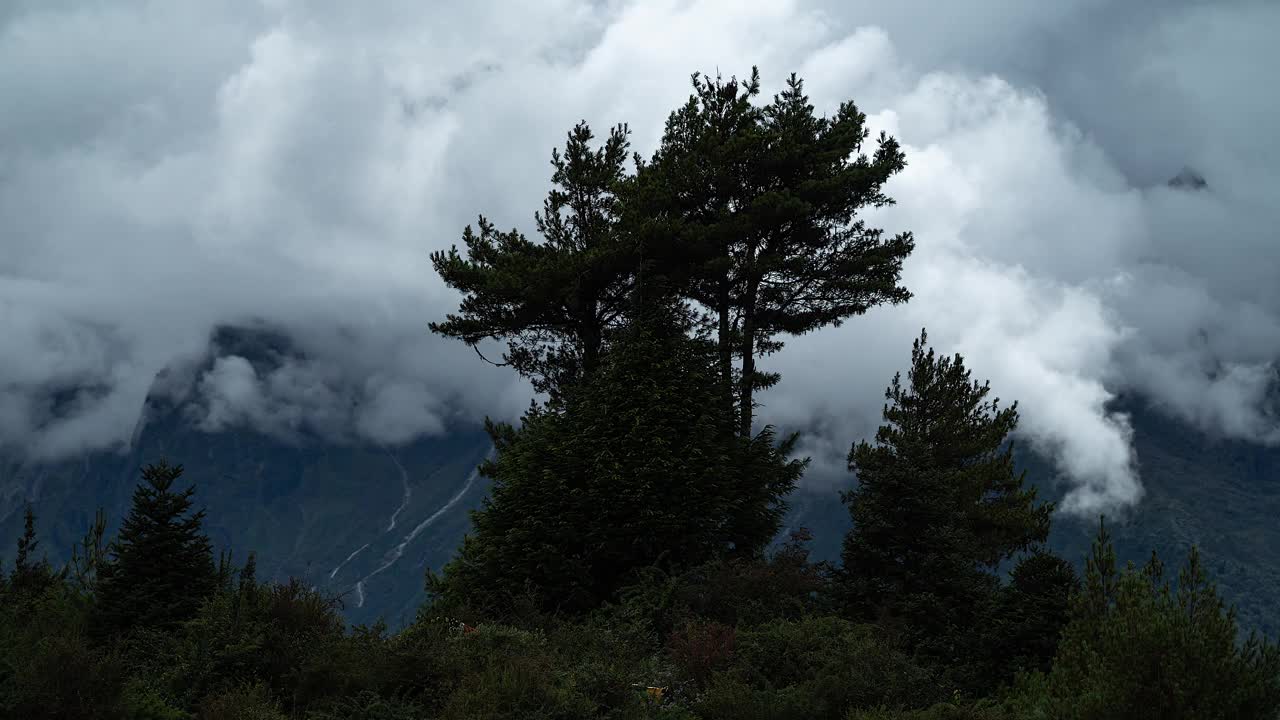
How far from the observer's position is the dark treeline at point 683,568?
9586 mm

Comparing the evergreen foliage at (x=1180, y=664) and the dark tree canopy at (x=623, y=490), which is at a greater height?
the dark tree canopy at (x=623, y=490)

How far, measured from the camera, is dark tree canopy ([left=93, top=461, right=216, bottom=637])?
42.9ft

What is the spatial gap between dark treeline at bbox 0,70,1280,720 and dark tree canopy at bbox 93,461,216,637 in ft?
0.14

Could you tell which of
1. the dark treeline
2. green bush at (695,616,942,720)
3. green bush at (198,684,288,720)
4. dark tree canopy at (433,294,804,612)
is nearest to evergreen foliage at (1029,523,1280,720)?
the dark treeline

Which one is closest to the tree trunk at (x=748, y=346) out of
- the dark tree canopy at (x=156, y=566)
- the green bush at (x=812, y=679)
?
the green bush at (x=812, y=679)

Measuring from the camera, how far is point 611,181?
27562 mm

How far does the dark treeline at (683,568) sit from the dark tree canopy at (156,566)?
43 millimetres

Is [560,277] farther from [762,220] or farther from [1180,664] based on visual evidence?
[1180,664]

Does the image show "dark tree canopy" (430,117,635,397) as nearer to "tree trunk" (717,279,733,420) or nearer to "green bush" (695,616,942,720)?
"tree trunk" (717,279,733,420)

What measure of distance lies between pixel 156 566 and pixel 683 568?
9.88m

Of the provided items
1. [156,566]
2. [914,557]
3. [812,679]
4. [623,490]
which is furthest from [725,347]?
[156,566]

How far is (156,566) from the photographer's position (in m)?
13.5

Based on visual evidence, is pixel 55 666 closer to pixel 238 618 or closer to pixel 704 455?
pixel 238 618

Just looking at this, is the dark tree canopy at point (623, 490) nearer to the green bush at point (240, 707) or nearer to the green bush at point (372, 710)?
the green bush at point (372, 710)
